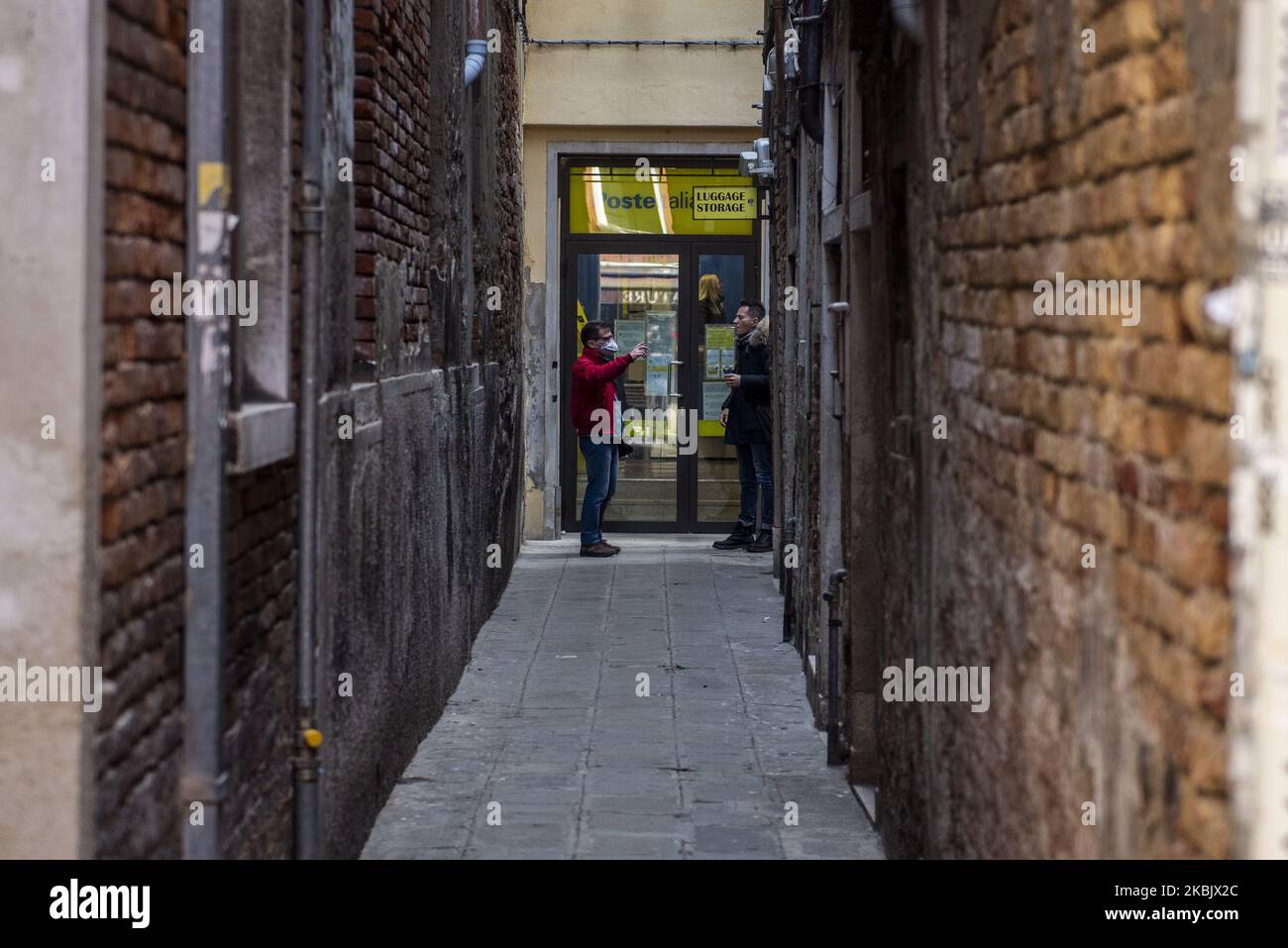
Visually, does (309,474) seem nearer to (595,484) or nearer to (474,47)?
(474,47)

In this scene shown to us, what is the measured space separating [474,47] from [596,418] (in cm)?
498

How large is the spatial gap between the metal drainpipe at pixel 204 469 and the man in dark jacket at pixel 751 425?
1073cm

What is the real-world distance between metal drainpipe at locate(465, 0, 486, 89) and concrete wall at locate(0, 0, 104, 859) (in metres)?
6.80

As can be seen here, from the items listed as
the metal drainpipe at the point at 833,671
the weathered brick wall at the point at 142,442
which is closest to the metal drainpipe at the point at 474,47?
the metal drainpipe at the point at 833,671

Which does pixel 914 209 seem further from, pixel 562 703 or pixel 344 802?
pixel 562 703

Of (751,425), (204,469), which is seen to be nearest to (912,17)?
(204,469)

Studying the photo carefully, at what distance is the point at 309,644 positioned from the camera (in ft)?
17.9

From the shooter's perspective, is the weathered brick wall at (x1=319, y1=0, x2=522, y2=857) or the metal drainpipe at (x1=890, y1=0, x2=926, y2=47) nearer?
the metal drainpipe at (x1=890, y1=0, x2=926, y2=47)

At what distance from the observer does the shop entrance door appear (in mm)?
15898

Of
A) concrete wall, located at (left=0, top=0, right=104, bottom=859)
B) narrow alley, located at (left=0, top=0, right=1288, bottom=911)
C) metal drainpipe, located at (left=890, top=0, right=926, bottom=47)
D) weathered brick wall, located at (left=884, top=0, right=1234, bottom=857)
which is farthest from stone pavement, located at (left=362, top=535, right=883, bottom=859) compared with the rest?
concrete wall, located at (left=0, top=0, right=104, bottom=859)

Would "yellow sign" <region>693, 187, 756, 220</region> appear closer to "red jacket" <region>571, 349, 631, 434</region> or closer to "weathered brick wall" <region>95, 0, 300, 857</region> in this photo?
"red jacket" <region>571, 349, 631, 434</region>

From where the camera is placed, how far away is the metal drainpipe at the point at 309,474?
5.36m

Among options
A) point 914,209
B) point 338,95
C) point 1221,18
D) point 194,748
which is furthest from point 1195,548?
point 338,95

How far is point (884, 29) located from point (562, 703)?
3816 millimetres
